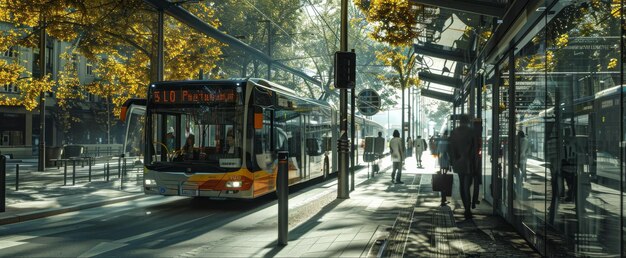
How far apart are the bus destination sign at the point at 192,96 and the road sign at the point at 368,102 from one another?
21.7ft

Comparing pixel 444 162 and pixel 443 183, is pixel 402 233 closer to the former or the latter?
pixel 443 183

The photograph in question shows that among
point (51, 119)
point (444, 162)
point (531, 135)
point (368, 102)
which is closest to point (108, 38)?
point (368, 102)

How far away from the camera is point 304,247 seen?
7293mm

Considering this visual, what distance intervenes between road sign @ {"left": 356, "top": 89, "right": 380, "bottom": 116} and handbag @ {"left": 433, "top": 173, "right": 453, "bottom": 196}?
6.85 metres

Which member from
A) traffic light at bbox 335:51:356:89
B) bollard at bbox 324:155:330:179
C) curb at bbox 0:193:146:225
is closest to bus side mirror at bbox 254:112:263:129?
traffic light at bbox 335:51:356:89

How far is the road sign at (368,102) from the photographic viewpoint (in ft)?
58.9

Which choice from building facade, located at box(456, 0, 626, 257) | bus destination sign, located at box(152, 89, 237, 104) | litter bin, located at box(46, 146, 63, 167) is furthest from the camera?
litter bin, located at box(46, 146, 63, 167)

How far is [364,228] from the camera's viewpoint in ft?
28.5

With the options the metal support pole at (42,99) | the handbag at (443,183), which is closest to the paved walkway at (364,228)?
the handbag at (443,183)

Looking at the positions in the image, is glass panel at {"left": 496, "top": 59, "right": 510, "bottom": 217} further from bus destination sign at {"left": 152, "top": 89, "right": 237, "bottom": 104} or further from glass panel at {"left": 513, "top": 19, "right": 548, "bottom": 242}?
bus destination sign at {"left": 152, "top": 89, "right": 237, "bottom": 104}

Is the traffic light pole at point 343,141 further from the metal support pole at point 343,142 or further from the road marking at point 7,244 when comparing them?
the road marking at point 7,244

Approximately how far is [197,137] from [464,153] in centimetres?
529

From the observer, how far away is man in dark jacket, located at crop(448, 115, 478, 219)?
999 cm

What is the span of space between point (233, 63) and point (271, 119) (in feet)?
89.5
